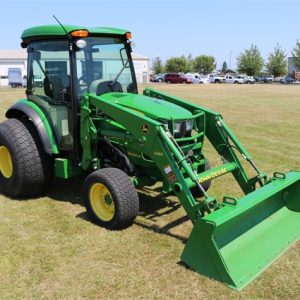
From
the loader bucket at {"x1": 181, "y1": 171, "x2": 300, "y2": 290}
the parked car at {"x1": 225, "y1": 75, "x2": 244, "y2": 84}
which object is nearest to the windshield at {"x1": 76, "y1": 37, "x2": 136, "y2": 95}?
the loader bucket at {"x1": 181, "y1": 171, "x2": 300, "y2": 290}

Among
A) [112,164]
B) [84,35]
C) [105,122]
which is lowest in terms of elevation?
[112,164]

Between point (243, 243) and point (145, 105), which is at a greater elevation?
point (145, 105)

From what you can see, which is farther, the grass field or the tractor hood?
the tractor hood

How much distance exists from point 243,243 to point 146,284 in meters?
1.09

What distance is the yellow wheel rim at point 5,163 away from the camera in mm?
6090

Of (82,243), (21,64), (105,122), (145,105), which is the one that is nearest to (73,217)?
(82,243)

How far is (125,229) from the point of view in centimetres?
495

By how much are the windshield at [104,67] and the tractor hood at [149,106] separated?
22 centimetres

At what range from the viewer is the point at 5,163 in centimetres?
617

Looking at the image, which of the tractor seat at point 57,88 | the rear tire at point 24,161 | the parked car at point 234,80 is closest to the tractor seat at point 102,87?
the tractor seat at point 57,88

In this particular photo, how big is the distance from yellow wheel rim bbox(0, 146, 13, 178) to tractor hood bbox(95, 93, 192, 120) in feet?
5.47

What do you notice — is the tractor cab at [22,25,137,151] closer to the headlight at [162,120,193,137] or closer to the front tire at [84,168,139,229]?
the front tire at [84,168,139,229]

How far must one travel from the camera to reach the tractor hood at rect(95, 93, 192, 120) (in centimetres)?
504

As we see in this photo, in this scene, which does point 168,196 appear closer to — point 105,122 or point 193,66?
point 105,122
